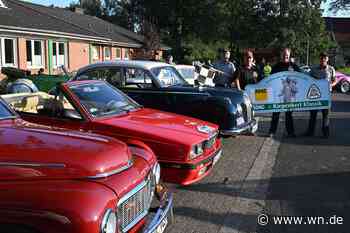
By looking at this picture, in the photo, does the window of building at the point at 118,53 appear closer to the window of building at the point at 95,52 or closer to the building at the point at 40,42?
the building at the point at 40,42

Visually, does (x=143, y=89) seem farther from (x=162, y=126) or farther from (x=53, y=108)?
(x=53, y=108)

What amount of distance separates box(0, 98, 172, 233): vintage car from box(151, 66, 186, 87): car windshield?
5.19 meters

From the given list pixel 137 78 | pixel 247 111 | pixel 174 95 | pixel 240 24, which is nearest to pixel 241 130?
pixel 247 111

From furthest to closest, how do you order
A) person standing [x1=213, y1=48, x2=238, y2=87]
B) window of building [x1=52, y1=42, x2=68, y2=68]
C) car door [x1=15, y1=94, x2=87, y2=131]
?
window of building [x1=52, y1=42, x2=68, y2=68] < person standing [x1=213, y1=48, x2=238, y2=87] < car door [x1=15, y1=94, x2=87, y2=131]

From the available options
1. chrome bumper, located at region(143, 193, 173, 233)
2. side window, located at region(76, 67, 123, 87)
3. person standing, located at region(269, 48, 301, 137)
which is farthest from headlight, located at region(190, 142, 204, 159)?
person standing, located at region(269, 48, 301, 137)

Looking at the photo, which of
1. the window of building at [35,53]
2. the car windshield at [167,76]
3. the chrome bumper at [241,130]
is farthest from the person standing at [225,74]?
the window of building at [35,53]

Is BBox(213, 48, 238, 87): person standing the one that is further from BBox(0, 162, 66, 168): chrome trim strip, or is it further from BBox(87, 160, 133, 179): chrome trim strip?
BBox(0, 162, 66, 168): chrome trim strip

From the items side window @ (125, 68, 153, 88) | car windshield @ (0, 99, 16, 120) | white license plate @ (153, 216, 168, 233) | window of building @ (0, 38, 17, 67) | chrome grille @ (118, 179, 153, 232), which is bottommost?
white license plate @ (153, 216, 168, 233)

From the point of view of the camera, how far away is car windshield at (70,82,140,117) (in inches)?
241

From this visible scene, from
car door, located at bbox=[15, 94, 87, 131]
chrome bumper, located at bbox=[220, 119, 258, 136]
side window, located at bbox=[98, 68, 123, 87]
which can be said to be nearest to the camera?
car door, located at bbox=[15, 94, 87, 131]

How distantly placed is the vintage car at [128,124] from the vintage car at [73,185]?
1239mm

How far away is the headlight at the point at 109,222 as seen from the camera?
308 centimetres

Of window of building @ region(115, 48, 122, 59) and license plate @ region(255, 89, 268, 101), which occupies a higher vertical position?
window of building @ region(115, 48, 122, 59)

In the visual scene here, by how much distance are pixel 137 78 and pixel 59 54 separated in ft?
58.6
